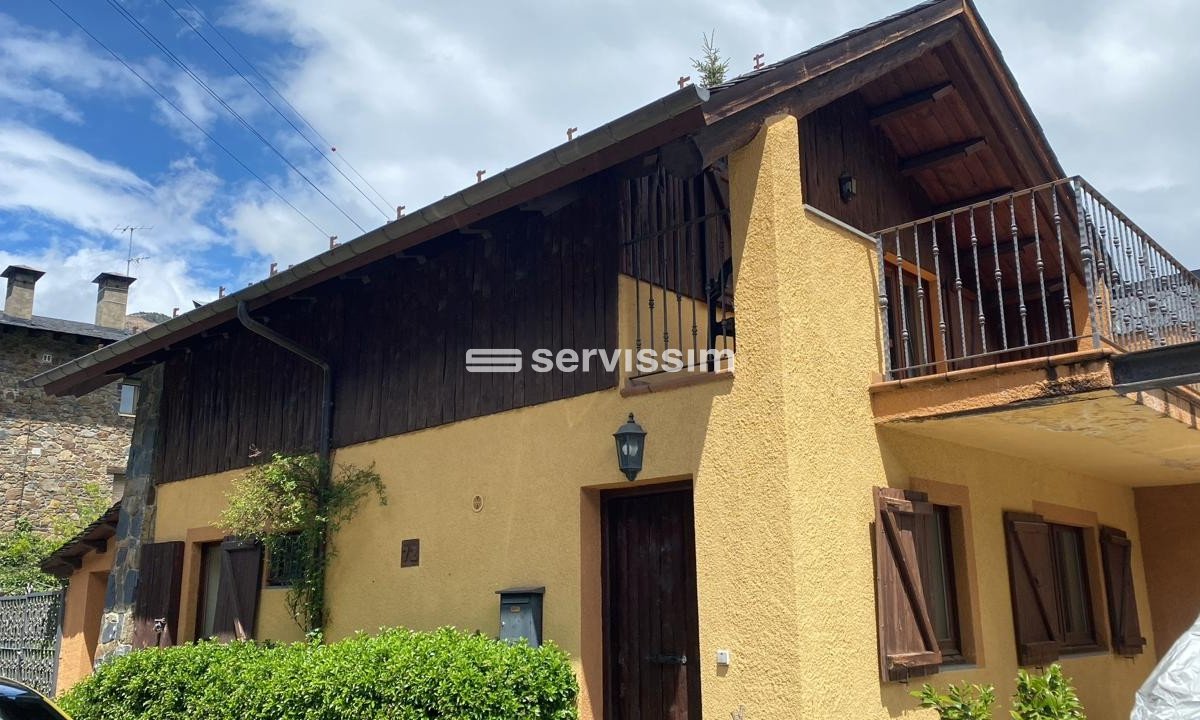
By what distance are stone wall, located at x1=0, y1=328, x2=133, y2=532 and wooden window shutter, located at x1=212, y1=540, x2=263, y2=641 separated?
11062 millimetres

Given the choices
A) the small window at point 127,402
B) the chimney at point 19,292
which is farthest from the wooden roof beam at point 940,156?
the chimney at point 19,292

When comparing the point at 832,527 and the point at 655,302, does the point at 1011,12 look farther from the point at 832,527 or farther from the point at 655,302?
the point at 832,527

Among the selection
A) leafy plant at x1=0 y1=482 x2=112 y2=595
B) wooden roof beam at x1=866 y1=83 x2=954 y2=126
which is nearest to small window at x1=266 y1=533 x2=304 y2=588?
wooden roof beam at x1=866 y1=83 x2=954 y2=126

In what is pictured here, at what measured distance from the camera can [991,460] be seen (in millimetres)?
8266

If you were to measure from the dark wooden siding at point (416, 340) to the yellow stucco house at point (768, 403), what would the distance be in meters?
0.03

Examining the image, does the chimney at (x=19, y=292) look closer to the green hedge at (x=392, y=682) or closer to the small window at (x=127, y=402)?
the small window at (x=127, y=402)

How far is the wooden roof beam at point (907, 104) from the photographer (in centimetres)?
829

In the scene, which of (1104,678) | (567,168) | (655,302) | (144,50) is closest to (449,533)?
(655,302)

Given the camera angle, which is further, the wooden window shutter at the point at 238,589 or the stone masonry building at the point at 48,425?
the stone masonry building at the point at 48,425

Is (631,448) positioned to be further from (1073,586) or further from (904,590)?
(1073,586)

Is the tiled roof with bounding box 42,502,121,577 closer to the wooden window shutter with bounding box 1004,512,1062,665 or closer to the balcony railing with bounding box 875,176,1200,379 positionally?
the balcony railing with bounding box 875,176,1200,379

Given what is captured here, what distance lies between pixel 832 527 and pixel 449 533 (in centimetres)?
337

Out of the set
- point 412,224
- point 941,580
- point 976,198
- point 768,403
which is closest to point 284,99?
point 412,224

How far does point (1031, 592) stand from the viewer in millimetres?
8250
